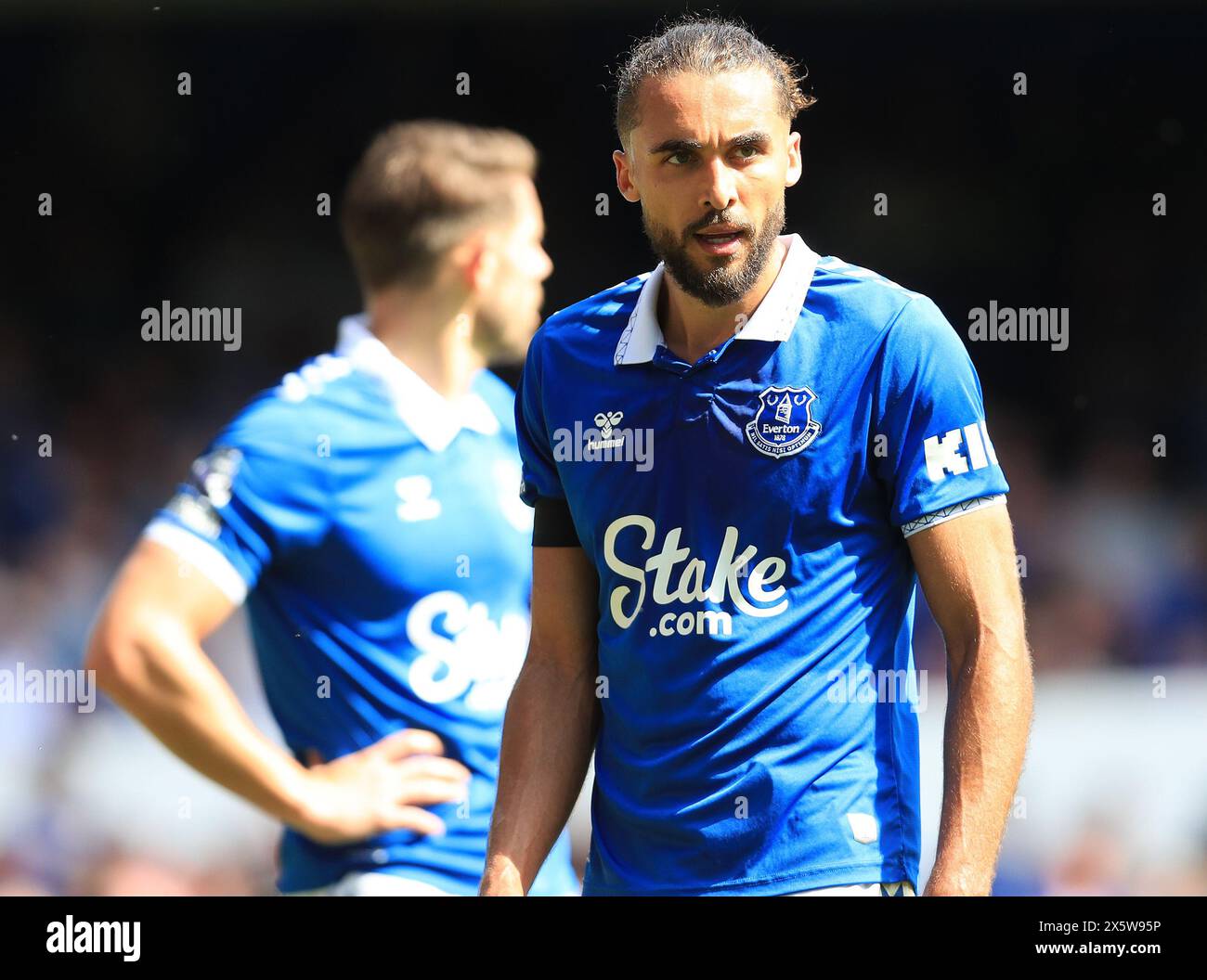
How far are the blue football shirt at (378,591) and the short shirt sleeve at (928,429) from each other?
1.66 m

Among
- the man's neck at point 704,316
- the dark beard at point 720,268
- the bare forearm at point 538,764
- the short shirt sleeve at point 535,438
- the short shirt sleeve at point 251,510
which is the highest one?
the dark beard at point 720,268

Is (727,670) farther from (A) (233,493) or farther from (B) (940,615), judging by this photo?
(A) (233,493)

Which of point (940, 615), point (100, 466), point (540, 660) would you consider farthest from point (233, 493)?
point (940, 615)

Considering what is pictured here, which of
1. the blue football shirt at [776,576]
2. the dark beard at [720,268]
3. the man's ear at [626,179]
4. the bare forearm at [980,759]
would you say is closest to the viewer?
the bare forearm at [980,759]

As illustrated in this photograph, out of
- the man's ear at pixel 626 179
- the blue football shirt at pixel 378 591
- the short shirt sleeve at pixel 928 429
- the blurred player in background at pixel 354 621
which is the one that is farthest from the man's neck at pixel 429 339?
the short shirt sleeve at pixel 928 429

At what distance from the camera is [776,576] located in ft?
6.86

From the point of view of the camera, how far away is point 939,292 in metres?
4.32

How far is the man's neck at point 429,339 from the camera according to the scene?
3.80 m

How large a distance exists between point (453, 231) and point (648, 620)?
2.07 meters

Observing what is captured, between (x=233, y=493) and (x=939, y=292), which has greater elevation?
(x=939, y=292)

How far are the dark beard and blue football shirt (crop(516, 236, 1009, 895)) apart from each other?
0.17ft

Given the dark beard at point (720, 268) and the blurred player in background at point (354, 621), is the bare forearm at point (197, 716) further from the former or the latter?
the dark beard at point (720, 268)

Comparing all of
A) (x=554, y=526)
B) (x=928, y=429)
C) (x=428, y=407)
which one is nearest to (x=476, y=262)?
(x=428, y=407)

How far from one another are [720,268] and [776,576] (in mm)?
485
